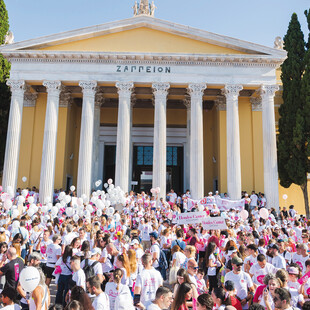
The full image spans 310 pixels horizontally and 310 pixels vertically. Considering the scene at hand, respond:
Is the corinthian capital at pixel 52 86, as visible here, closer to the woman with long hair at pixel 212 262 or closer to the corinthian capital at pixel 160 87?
the corinthian capital at pixel 160 87

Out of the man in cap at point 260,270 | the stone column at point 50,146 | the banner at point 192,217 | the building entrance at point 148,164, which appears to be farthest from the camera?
the building entrance at point 148,164

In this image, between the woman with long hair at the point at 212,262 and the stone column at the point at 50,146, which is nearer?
the woman with long hair at the point at 212,262

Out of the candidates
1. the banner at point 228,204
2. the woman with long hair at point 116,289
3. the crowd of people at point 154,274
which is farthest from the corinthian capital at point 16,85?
the woman with long hair at point 116,289

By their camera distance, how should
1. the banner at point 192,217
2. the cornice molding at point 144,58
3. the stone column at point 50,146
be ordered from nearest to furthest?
Result: the banner at point 192,217
the stone column at point 50,146
the cornice molding at point 144,58

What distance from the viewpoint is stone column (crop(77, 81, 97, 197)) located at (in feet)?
69.4

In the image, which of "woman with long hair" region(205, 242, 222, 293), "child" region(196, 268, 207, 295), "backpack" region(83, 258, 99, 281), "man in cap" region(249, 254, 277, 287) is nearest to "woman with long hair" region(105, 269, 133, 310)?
"backpack" region(83, 258, 99, 281)

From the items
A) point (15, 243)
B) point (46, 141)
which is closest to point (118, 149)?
point (46, 141)

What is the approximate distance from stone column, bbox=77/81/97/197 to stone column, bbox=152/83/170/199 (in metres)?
4.41

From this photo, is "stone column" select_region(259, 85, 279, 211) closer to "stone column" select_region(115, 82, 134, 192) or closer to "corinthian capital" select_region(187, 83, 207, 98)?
"corinthian capital" select_region(187, 83, 207, 98)

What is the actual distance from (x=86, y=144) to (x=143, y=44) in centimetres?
841

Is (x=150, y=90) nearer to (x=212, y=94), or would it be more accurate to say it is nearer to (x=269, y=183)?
(x=212, y=94)

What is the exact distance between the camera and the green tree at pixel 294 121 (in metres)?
22.2

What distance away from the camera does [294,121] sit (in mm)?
22906

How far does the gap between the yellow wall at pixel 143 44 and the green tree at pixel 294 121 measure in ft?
15.3
